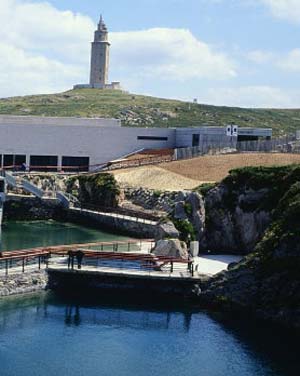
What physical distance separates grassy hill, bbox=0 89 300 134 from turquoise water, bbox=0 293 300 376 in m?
117

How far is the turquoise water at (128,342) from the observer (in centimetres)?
3497

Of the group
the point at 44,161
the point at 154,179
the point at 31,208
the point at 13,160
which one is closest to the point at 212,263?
the point at 154,179

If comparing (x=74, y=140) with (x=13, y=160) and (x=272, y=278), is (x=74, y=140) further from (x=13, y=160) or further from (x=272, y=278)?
(x=272, y=278)

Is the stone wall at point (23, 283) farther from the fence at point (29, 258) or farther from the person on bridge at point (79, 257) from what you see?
the person on bridge at point (79, 257)

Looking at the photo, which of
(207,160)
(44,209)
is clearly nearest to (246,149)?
(207,160)

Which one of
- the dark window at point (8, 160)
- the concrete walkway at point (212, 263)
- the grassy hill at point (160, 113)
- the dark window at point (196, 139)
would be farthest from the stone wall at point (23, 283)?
the grassy hill at point (160, 113)

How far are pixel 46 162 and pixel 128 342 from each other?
64886mm

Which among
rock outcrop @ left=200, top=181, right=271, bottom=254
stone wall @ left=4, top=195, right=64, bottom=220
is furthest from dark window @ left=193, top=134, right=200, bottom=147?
Answer: rock outcrop @ left=200, top=181, right=271, bottom=254

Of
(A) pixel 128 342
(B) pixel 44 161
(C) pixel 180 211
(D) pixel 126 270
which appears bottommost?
(A) pixel 128 342

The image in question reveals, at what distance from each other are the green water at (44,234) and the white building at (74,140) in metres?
19.2

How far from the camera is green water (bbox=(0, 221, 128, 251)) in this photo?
215 ft

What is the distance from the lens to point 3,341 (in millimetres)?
37312

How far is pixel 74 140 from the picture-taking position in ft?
334

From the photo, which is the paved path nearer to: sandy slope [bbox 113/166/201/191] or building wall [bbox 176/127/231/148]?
sandy slope [bbox 113/166/201/191]
